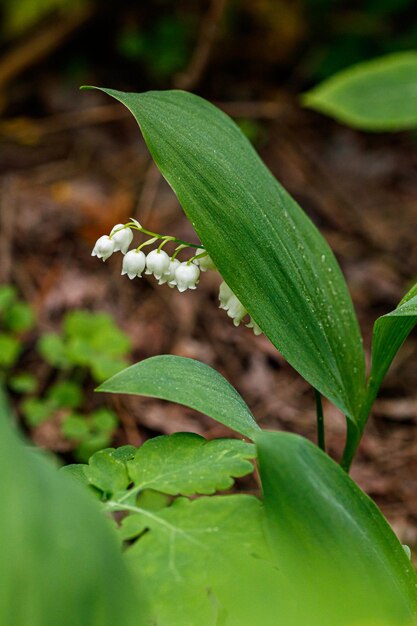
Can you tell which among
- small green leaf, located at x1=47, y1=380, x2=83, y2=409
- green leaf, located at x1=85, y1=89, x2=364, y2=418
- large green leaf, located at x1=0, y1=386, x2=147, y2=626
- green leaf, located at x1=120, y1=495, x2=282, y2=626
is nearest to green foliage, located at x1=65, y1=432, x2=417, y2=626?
green leaf, located at x1=120, y1=495, x2=282, y2=626

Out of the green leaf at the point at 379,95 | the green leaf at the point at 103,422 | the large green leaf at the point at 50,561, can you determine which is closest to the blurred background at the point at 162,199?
the green leaf at the point at 103,422

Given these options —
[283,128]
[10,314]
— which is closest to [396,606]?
[10,314]

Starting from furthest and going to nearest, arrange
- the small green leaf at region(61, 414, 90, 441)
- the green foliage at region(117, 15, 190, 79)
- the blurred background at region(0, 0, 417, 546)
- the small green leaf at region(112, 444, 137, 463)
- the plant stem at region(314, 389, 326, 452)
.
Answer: the green foliage at region(117, 15, 190, 79), the blurred background at region(0, 0, 417, 546), the small green leaf at region(61, 414, 90, 441), the plant stem at region(314, 389, 326, 452), the small green leaf at region(112, 444, 137, 463)

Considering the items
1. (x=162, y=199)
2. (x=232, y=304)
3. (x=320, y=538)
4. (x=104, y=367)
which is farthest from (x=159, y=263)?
(x=162, y=199)

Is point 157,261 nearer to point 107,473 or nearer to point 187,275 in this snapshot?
point 187,275

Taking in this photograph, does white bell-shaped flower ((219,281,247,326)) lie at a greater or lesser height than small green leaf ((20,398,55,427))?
greater

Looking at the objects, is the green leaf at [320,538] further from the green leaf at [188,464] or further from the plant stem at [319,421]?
the plant stem at [319,421]

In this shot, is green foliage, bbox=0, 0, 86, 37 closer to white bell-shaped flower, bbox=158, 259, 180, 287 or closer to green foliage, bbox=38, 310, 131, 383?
green foliage, bbox=38, 310, 131, 383
